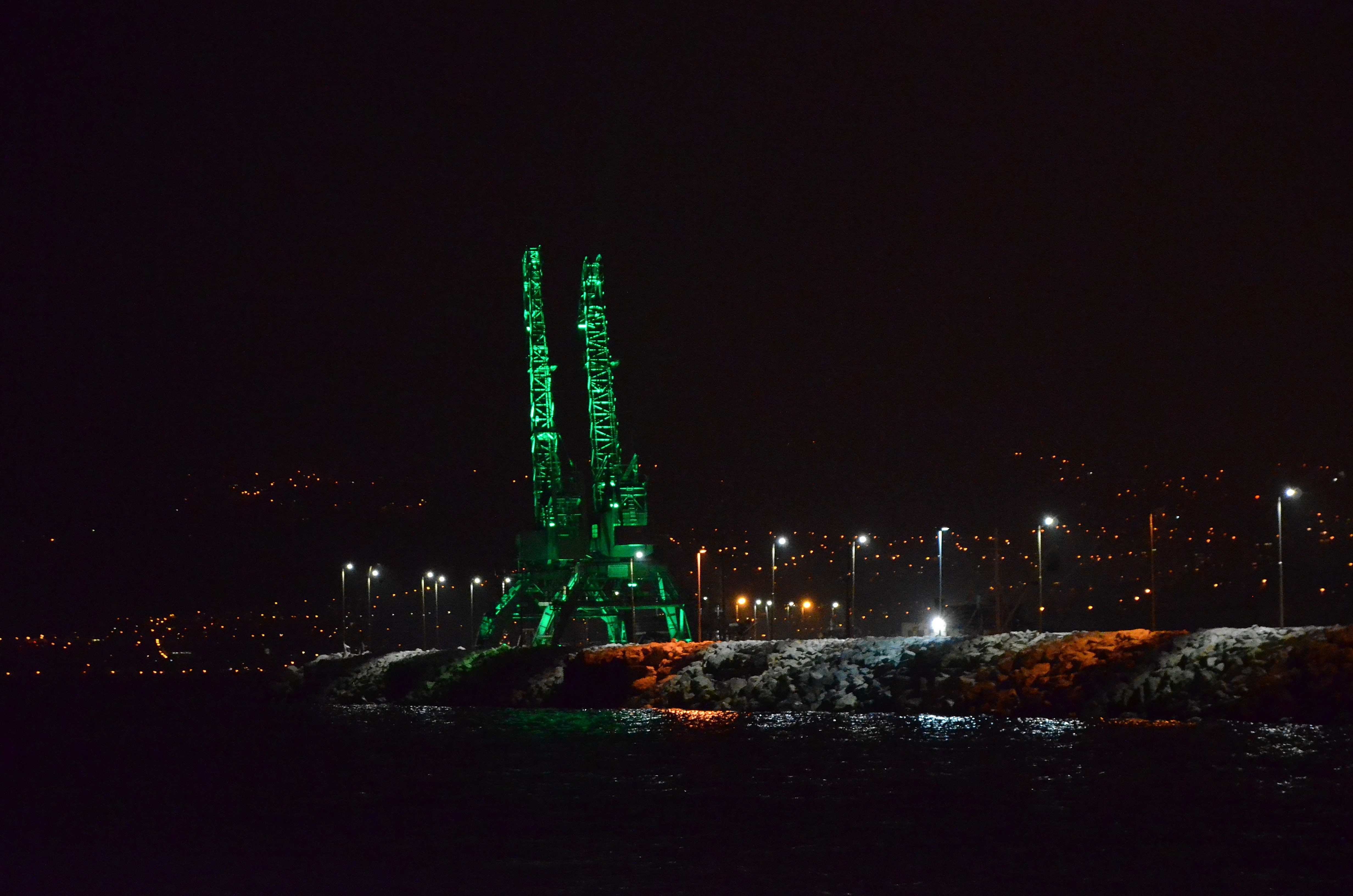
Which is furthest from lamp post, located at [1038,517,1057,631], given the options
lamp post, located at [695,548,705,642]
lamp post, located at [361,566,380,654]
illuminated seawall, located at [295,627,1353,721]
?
lamp post, located at [361,566,380,654]

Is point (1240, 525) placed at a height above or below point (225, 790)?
above

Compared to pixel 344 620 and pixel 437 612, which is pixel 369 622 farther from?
pixel 437 612

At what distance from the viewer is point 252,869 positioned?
16500 millimetres

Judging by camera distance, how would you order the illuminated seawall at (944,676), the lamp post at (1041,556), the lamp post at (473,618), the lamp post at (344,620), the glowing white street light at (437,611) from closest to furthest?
1. the illuminated seawall at (944,676)
2. the lamp post at (1041,556)
3. the lamp post at (344,620)
4. the glowing white street light at (437,611)
5. the lamp post at (473,618)

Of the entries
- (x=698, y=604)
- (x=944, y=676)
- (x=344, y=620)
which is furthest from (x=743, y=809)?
(x=344, y=620)

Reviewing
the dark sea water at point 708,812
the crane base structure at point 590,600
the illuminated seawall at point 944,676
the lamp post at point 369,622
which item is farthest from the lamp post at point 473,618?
the dark sea water at point 708,812

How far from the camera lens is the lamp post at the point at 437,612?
85.2m

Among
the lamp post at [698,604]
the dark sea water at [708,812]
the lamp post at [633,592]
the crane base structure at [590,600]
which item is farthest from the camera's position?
the crane base structure at [590,600]

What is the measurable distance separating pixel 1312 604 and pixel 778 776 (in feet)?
187

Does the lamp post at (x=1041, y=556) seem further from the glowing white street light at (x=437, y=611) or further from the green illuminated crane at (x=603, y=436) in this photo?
the glowing white street light at (x=437, y=611)

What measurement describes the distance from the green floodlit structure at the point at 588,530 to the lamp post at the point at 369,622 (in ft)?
41.4

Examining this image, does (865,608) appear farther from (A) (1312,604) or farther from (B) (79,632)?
(B) (79,632)

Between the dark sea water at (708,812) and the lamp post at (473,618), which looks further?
the lamp post at (473,618)

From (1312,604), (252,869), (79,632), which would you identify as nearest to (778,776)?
(252,869)
